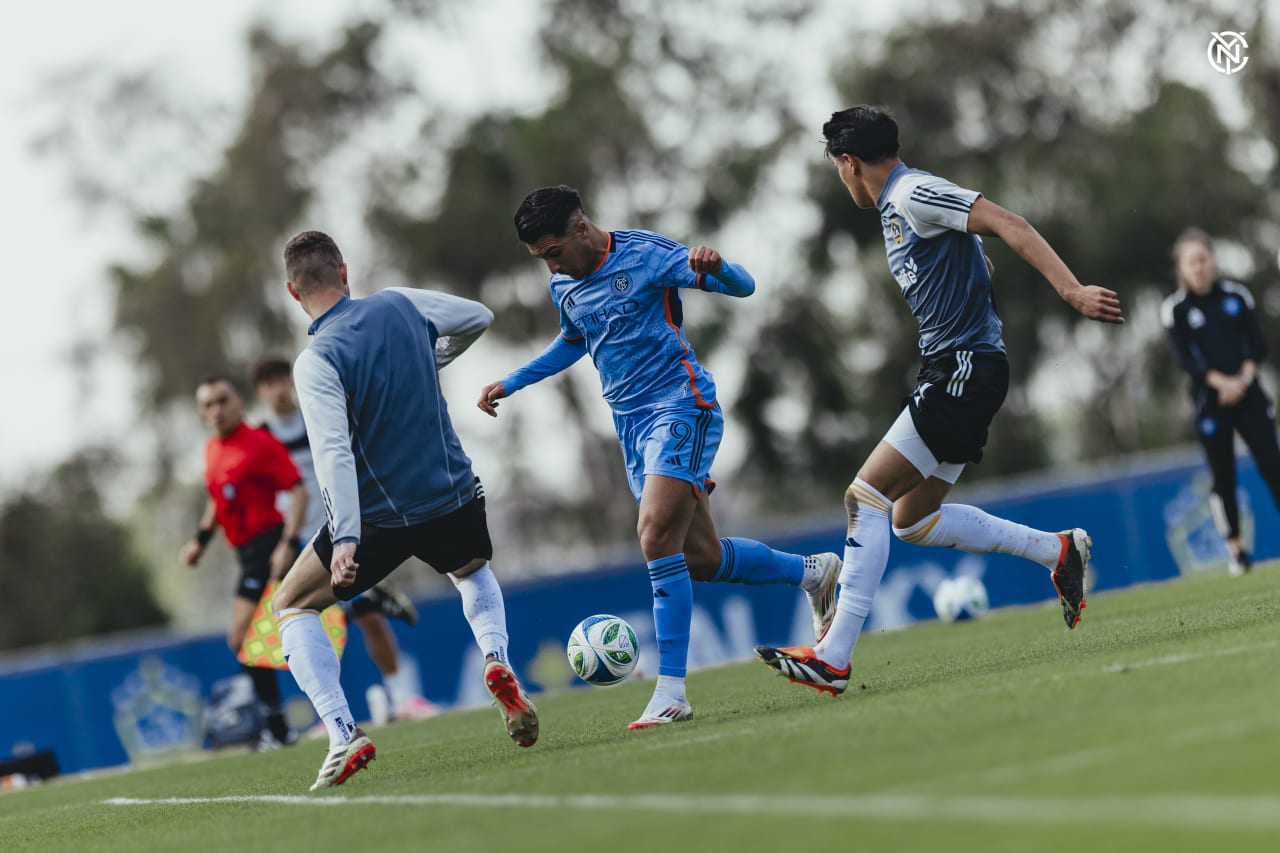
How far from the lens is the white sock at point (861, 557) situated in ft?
22.9

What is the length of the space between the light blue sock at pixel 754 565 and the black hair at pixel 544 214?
66.1 inches

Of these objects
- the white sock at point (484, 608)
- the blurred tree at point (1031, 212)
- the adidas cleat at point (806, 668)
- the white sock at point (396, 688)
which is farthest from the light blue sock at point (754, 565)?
the blurred tree at point (1031, 212)

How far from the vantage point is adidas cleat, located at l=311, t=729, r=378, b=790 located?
22.0 ft

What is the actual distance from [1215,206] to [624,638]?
2729cm

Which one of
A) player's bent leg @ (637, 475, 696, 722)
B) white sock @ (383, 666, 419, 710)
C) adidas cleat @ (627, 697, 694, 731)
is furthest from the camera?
white sock @ (383, 666, 419, 710)

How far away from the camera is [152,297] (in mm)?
38438

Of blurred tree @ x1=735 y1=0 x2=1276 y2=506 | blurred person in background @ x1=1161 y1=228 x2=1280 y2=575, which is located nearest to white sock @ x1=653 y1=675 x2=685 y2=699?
blurred person in background @ x1=1161 y1=228 x2=1280 y2=575

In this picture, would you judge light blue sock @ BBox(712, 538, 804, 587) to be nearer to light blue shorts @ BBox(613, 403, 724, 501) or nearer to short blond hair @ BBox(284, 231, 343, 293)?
light blue shorts @ BBox(613, 403, 724, 501)

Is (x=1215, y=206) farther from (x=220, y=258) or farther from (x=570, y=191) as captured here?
(x=570, y=191)

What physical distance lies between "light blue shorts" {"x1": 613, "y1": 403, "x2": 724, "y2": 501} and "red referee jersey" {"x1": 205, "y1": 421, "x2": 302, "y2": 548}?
4080 mm

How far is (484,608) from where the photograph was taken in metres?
7.29

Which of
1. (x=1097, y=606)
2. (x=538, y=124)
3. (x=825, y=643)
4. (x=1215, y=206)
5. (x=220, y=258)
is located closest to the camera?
(x=825, y=643)

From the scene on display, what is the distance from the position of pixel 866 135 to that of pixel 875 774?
10.8ft

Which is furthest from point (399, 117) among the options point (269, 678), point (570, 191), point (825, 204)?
point (570, 191)
